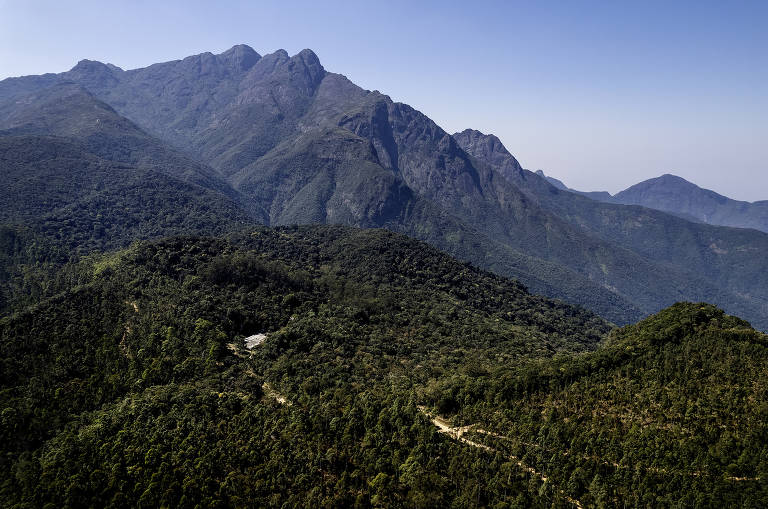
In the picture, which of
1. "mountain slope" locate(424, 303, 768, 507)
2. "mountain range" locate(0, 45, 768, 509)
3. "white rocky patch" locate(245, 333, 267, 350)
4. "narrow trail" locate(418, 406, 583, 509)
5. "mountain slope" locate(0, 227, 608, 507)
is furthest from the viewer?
"white rocky patch" locate(245, 333, 267, 350)

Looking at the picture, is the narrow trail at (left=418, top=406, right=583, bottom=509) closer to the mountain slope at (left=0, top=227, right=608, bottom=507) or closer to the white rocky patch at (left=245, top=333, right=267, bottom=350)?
the mountain slope at (left=0, top=227, right=608, bottom=507)

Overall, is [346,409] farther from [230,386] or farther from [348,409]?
[230,386]

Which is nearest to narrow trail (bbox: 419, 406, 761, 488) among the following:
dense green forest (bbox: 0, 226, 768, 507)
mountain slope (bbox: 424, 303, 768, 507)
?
mountain slope (bbox: 424, 303, 768, 507)

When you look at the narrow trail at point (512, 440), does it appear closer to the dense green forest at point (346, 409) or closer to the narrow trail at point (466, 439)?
the narrow trail at point (466, 439)

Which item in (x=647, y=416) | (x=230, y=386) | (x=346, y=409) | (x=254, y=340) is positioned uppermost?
(x=647, y=416)

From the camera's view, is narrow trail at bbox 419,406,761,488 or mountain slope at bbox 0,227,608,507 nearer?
narrow trail at bbox 419,406,761,488

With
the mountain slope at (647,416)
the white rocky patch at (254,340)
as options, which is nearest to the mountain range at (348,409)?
the mountain slope at (647,416)

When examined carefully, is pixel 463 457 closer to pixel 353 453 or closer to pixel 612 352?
pixel 353 453

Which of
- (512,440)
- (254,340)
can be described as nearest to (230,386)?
(254,340)
